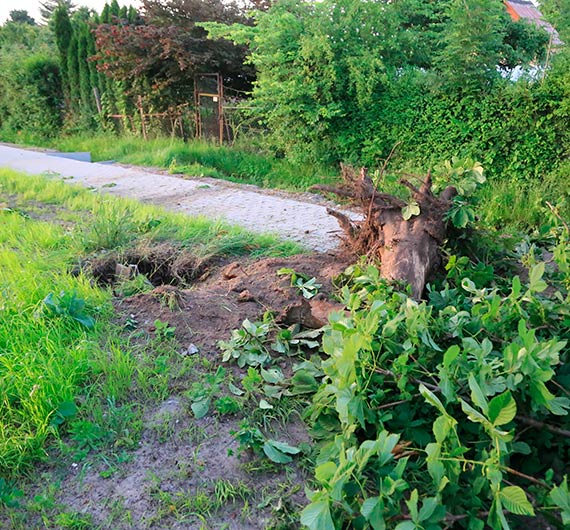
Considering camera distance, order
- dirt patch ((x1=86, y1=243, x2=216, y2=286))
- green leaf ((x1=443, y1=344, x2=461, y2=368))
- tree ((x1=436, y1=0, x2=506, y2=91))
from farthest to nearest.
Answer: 1. tree ((x1=436, y1=0, x2=506, y2=91))
2. dirt patch ((x1=86, y1=243, x2=216, y2=286))
3. green leaf ((x1=443, y1=344, x2=461, y2=368))

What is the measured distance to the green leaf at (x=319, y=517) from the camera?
1.66 m

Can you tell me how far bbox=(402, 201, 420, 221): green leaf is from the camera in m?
3.36

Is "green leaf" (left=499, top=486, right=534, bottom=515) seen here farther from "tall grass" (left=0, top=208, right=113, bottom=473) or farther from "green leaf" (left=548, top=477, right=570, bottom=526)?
"tall grass" (left=0, top=208, right=113, bottom=473)

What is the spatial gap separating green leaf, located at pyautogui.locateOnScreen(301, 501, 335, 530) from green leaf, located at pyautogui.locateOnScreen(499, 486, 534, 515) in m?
0.51

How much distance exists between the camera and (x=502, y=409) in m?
1.69

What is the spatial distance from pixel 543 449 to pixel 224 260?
2954mm

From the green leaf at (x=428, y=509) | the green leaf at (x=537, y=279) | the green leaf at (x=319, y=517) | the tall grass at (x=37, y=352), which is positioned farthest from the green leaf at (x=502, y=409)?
the tall grass at (x=37, y=352)

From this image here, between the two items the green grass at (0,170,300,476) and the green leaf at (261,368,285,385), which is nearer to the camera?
the green grass at (0,170,300,476)

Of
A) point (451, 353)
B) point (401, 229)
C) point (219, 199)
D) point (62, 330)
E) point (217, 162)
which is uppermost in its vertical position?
point (451, 353)

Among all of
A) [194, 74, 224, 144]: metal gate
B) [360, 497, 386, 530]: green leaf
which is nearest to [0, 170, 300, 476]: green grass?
[360, 497, 386, 530]: green leaf

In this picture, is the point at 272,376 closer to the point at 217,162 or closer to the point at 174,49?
the point at 217,162

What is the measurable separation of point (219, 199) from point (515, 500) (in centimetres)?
648

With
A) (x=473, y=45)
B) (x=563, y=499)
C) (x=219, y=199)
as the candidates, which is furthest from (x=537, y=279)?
(x=473, y=45)

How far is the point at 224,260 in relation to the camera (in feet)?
14.8
